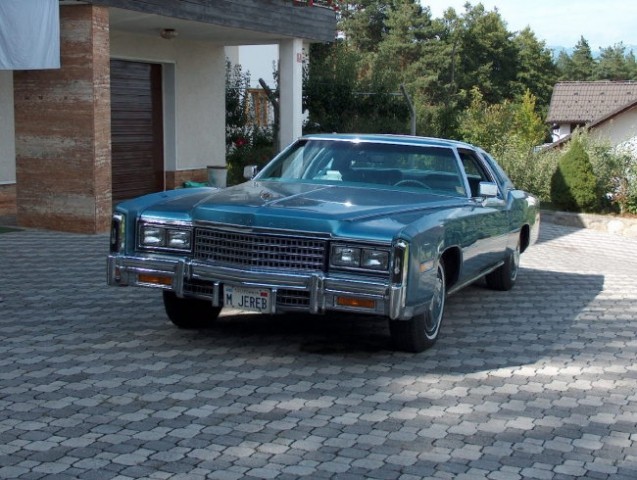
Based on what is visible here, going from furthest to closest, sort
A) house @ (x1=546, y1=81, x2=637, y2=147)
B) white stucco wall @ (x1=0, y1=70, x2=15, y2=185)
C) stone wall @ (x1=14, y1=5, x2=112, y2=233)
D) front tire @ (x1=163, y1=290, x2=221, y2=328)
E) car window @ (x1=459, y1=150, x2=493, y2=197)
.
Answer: house @ (x1=546, y1=81, x2=637, y2=147), white stucco wall @ (x1=0, y1=70, x2=15, y2=185), stone wall @ (x1=14, y1=5, x2=112, y2=233), car window @ (x1=459, y1=150, x2=493, y2=197), front tire @ (x1=163, y1=290, x2=221, y2=328)

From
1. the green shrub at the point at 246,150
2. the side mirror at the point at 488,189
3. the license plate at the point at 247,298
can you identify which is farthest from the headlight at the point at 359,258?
the green shrub at the point at 246,150

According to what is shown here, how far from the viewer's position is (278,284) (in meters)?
6.71

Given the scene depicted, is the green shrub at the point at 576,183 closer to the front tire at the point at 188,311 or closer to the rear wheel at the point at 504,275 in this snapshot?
the rear wheel at the point at 504,275

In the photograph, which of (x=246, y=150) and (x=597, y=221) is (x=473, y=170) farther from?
(x=246, y=150)

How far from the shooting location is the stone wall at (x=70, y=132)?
1313 centimetres

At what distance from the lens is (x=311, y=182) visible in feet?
27.5

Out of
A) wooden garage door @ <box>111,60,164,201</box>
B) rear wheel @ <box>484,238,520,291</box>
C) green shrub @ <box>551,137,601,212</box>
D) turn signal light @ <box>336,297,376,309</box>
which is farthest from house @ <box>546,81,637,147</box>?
turn signal light @ <box>336,297,376,309</box>

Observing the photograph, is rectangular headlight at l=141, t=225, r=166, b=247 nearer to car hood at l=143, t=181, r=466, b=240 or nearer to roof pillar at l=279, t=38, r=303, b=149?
car hood at l=143, t=181, r=466, b=240

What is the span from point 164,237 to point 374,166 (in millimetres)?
2153

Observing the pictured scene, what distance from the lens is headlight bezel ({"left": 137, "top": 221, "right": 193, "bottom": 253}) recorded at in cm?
711

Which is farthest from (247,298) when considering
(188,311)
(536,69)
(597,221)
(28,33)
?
(536,69)

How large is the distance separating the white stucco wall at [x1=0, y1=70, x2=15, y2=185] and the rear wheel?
809 centimetres

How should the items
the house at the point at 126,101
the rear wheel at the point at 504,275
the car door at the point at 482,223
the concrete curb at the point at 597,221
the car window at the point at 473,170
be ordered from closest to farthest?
the car door at the point at 482,223 < the car window at the point at 473,170 < the rear wheel at the point at 504,275 < the house at the point at 126,101 < the concrete curb at the point at 597,221

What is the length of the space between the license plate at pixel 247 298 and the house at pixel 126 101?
6895 millimetres
